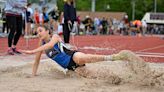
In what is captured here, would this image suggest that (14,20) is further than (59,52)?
Yes

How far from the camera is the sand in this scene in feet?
22.9

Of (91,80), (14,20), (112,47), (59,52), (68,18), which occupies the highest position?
(59,52)

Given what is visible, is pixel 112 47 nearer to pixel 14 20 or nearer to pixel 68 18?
pixel 68 18

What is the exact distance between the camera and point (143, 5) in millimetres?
83688

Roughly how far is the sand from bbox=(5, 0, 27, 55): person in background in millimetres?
3131

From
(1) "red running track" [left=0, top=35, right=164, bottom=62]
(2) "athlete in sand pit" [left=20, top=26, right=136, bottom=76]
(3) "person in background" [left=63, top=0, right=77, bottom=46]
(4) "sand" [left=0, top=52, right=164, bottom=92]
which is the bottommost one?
(1) "red running track" [left=0, top=35, right=164, bottom=62]

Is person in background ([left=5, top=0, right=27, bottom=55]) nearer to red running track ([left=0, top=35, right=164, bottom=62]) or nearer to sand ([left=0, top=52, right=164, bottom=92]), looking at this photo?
red running track ([left=0, top=35, right=164, bottom=62])

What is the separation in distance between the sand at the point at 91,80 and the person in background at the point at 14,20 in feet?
10.3

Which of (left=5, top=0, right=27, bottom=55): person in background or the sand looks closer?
the sand

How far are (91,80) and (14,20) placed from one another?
4.64 metres

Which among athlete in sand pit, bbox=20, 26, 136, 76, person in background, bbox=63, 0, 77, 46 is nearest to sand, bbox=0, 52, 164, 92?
athlete in sand pit, bbox=20, 26, 136, 76

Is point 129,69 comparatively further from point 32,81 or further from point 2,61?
point 2,61

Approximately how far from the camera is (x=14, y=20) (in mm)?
11891

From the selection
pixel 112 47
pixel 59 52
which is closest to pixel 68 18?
pixel 112 47
